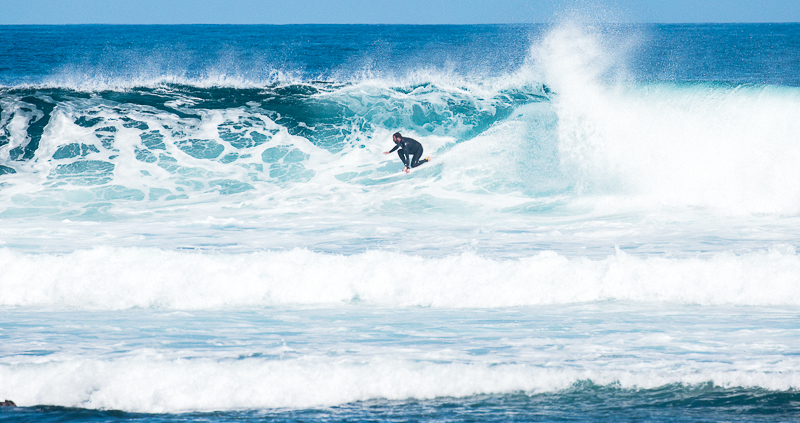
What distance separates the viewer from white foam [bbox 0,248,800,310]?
19.3 feet

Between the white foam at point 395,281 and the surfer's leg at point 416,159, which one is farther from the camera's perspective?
the surfer's leg at point 416,159

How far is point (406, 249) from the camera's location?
7.50m

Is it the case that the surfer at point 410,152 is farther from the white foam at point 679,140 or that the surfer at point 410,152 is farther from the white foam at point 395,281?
the white foam at point 395,281

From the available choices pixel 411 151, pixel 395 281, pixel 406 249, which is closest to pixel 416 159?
pixel 411 151

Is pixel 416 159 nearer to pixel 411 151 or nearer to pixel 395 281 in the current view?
pixel 411 151

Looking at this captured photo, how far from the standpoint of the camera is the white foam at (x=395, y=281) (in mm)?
5887

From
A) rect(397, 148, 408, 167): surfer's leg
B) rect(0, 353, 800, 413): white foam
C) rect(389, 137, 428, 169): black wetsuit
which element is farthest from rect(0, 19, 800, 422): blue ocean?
rect(389, 137, 428, 169): black wetsuit

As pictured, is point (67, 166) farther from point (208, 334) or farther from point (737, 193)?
point (737, 193)

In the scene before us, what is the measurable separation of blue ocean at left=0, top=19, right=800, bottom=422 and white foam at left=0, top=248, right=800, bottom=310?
0.08ft

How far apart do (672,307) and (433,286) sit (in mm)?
2005

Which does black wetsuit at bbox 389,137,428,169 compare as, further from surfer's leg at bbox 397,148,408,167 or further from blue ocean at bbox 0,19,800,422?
blue ocean at bbox 0,19,800,422

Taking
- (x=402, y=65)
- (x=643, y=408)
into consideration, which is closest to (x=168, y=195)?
(x=643, y=408)

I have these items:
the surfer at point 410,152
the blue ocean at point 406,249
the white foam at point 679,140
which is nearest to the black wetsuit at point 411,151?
the surfer at point 410,152

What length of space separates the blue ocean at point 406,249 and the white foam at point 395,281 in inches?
1.0
